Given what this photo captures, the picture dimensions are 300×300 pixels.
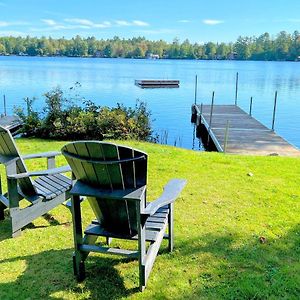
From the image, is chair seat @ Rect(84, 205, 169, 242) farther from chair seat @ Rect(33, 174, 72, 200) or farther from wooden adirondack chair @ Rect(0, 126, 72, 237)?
chair seat @ Rect(33, 174, 72, 200)

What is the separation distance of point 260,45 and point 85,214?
117108 millimetres

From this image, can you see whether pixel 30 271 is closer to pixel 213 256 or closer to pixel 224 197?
pixel 213 256

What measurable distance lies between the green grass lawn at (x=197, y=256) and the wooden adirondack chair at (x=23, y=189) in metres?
0.20

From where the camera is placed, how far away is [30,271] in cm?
285

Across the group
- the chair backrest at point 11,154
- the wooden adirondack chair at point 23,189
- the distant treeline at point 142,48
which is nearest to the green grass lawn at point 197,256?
the wooden adirondack chair at point 23,189

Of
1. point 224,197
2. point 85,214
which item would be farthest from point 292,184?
point 85,214

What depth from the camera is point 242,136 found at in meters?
12.9

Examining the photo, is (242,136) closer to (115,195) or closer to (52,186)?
(52,186)

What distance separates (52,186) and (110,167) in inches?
63.6

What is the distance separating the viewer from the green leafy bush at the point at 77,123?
1012 centimetres

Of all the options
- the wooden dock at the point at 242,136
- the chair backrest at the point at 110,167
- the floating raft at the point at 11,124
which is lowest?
the wooden dock at the point at 242,136

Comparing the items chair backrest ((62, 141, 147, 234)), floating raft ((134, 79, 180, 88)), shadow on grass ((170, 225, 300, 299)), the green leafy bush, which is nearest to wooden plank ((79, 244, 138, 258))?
chair backrest ((62, 141, 147, 234))

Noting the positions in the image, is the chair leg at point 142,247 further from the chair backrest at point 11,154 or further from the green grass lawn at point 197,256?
the chair backrest at point 11,154

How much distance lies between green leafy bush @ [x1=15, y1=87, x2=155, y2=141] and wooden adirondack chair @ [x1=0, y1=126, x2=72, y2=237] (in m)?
6.37
